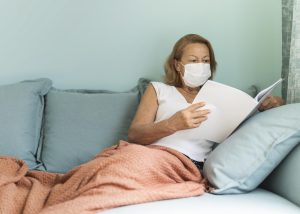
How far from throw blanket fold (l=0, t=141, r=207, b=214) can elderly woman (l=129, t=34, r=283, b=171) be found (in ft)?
0.36

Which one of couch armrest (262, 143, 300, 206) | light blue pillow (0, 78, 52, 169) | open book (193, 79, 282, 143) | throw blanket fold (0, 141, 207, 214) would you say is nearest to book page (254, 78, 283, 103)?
open book (193, 79, 282, 143)

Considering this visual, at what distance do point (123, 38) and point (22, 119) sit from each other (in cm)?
62

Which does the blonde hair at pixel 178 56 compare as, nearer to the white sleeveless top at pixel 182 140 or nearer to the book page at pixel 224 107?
the white sleeveless top at pixel 182 140

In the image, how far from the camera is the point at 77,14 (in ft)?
6.69

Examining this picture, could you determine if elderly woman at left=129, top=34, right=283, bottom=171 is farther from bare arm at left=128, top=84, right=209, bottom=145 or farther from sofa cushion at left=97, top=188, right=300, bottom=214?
sofa cushion at left=97, top=188, right=300, bottom=214

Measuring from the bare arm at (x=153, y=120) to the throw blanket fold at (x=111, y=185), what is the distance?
9cm

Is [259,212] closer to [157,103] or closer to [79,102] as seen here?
[157,103]

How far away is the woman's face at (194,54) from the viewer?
5.77ft

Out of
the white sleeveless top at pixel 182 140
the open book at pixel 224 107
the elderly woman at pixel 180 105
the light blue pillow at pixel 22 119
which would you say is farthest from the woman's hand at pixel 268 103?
the light blue pillow at pixel 22 119

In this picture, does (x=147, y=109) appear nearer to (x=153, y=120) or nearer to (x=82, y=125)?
(x=153, y=120)

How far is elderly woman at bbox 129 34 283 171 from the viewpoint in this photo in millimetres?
1537

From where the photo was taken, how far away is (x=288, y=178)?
1.29 m

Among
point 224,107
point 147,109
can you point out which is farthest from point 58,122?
point 224,107

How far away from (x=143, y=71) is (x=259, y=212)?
1.08 meters
